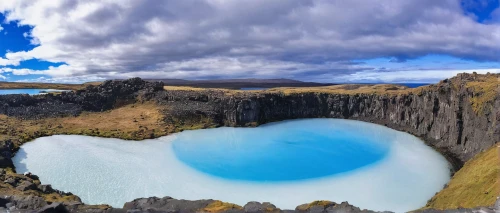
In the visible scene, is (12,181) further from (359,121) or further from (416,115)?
(359,121)

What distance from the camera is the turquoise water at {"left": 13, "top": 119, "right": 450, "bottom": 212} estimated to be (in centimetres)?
2881

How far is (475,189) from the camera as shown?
75.2 ft

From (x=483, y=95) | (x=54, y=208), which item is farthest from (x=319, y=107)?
(x=54, y=208)

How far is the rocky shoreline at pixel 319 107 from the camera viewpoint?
4075cm

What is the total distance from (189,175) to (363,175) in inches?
741

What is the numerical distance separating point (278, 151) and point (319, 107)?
135ft

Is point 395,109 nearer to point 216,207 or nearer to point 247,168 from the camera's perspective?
point 247,168

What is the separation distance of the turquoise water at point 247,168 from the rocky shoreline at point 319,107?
4.18 metres

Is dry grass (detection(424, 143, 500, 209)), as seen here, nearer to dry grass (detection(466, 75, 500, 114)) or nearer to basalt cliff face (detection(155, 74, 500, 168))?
basalt cliff face (detection(155, 74, 500, 168))

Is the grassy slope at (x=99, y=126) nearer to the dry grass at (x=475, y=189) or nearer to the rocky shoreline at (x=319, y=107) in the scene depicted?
the rocky shoreline at (x=319, y=107)

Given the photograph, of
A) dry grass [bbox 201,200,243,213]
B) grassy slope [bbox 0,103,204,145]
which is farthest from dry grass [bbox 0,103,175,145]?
dry grass [bbox 201,200,243,213]

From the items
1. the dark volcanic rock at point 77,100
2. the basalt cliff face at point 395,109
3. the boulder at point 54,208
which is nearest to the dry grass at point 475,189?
the basalt cliff face at point 395,109

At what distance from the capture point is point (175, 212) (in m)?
13.4

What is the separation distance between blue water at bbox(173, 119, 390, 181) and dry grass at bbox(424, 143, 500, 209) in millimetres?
11674
